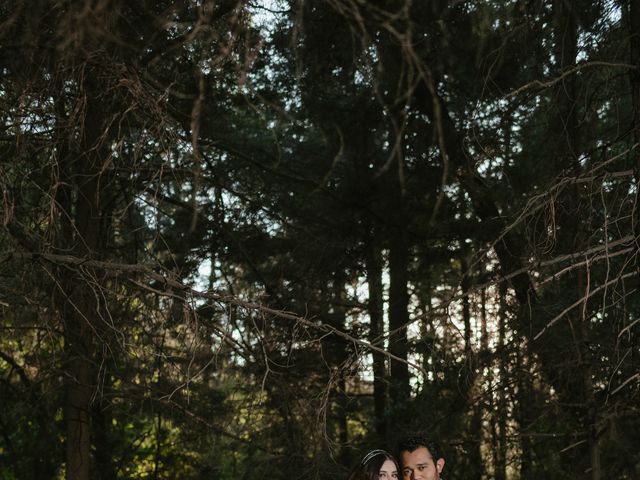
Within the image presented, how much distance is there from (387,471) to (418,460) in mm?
294

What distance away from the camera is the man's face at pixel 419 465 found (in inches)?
215

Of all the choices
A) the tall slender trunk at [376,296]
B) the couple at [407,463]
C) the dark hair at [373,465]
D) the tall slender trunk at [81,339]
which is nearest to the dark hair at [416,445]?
the couple at [407,463]

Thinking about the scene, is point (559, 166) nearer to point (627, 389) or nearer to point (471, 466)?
point (627, 389)

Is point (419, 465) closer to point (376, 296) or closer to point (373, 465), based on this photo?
point (373, 465)

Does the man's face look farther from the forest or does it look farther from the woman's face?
the forest

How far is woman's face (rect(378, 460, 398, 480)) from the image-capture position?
5.29m

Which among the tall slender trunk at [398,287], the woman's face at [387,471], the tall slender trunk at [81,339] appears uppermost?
the tall slender trunk at [398,287]

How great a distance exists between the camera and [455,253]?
13031 millimetres

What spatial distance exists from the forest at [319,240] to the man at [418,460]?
496mm

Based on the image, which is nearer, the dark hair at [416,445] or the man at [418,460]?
the man at [418,460]

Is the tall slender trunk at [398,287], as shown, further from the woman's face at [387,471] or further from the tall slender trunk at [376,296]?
the woman's face at [387,471]

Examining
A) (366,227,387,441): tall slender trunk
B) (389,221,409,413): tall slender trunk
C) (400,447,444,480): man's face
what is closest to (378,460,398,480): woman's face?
(400,447,444,480): man's face

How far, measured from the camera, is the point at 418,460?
552 centimetres

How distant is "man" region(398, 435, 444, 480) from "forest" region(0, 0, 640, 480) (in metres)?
0.50
